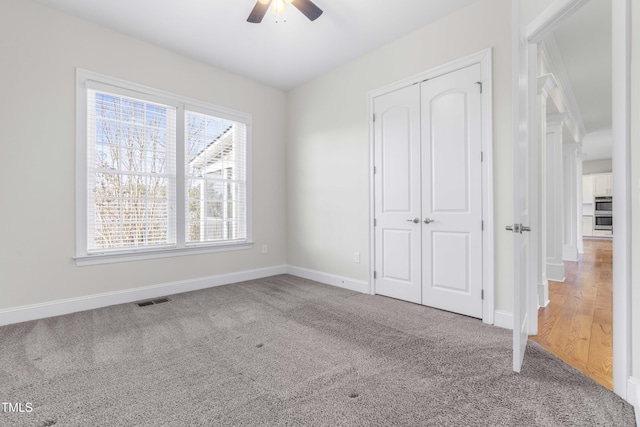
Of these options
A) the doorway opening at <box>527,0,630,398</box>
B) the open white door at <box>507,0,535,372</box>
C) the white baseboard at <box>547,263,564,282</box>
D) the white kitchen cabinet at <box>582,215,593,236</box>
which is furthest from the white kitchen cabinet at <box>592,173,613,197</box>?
the open white door at <box>507,0,535,372</box>

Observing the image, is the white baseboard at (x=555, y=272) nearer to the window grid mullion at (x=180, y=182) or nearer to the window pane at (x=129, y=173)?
the window grid mullion at (x=180, y=182)

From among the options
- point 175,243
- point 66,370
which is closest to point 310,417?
point 66,370

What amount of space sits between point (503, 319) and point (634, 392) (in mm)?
1121

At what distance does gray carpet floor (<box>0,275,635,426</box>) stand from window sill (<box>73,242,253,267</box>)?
1.73ft

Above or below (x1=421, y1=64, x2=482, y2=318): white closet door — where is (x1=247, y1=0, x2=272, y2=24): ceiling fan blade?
above

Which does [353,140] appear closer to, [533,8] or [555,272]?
[533,8]

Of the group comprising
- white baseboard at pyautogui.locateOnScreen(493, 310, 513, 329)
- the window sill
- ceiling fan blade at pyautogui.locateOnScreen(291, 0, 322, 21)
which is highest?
ceiling fan blade at pyautogui.locateOnScreen(291, 0, 322, 21)

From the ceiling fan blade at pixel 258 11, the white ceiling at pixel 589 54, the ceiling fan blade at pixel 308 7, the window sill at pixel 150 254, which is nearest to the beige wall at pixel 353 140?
the white ceiling at pixel 589 54

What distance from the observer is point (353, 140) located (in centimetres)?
398

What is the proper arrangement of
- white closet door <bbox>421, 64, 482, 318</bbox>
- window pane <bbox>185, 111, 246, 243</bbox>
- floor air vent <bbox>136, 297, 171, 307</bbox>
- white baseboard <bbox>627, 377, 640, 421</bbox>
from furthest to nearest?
1. window pane <bbox>185, 111, 246, 243</bbox>
2. floor air vent <bbox>136, 297, 171, 307</bbox>
3. white closet door <bbox>421, 64, 482, 318</bbox>
4. white baseboard <bbox>627, 377, 640, 421</bbox>

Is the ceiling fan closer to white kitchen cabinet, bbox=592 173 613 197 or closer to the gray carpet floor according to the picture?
the gray carpet floor

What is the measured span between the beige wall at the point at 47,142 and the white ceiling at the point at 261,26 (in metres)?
0.25

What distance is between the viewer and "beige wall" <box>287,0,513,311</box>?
2.72 meters

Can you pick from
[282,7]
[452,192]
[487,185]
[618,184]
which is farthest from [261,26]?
[618,184]
